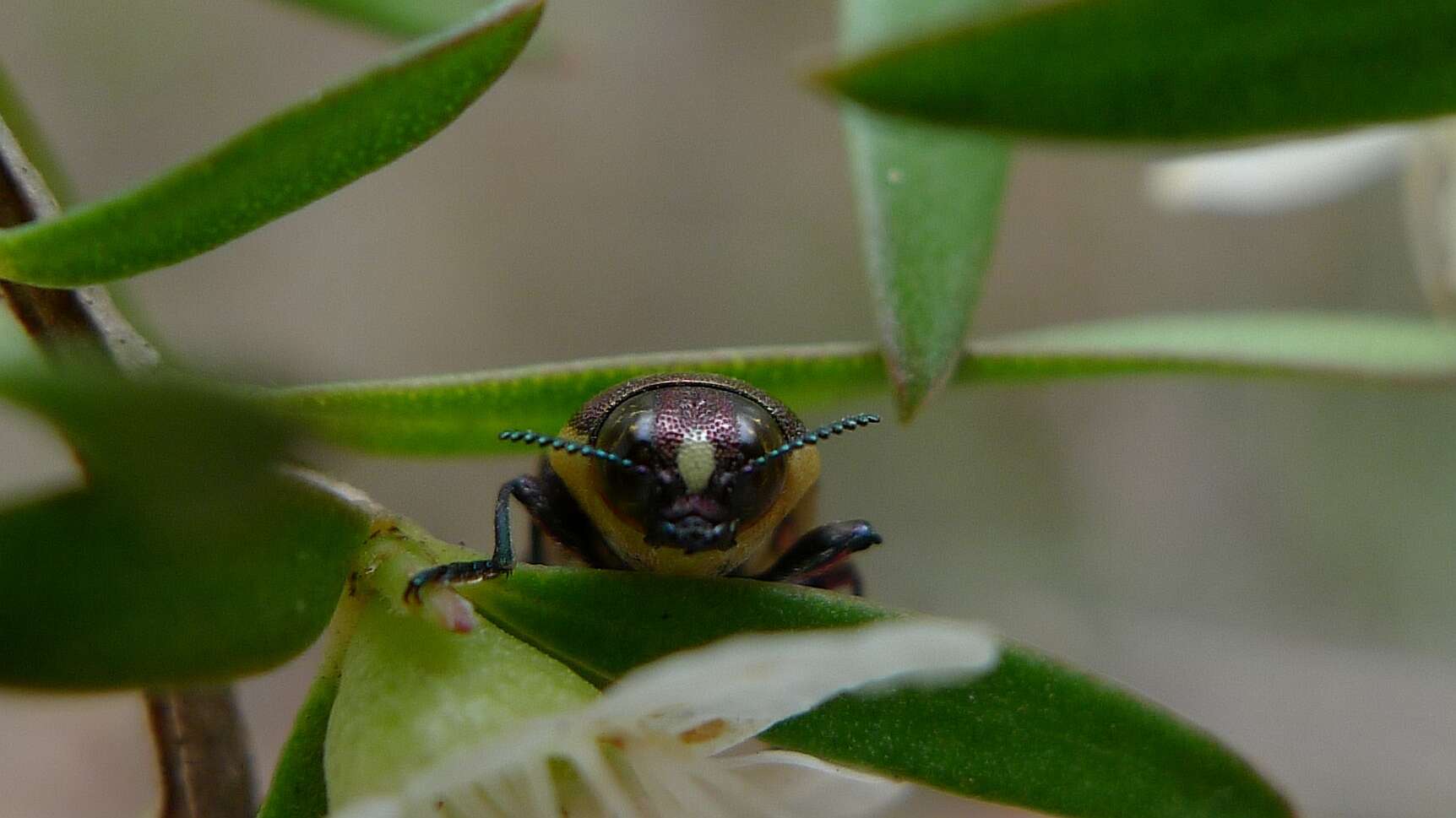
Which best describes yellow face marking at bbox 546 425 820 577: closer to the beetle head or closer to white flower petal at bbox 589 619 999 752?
the beetle head

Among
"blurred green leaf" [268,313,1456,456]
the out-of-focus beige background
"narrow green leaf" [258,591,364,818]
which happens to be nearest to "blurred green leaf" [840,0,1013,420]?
"blurred green leaf" [268,313,1456,456]

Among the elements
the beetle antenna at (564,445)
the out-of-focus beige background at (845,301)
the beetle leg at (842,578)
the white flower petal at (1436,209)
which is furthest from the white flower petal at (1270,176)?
the out-of-focus beige background at (845,301)

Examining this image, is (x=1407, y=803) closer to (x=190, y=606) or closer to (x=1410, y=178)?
(x=1410, y=178)

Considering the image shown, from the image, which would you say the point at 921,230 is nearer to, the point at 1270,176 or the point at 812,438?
the point at 812,438

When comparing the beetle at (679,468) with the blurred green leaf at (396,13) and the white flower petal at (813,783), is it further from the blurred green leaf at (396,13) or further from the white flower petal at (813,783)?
the blurred green leaf at (396,13)

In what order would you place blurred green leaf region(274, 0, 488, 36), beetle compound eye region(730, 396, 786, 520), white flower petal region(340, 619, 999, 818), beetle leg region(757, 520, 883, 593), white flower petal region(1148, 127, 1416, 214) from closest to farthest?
1. white flower petal region(340, 619, 999, 818)
2. beetle compound eye region(730, 396, 786, 520)
3. beetle leg region(757, 520, 883, 593)
4. blurred green leaf region(274, 0, 488, 36)
5. white flower petal region(1148, 127, 1416, 214)

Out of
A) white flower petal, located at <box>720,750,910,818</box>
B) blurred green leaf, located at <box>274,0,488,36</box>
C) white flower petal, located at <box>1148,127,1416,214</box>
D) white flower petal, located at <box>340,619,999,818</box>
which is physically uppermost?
blurred green leaf, located at <box>274,0,488,36</box>
